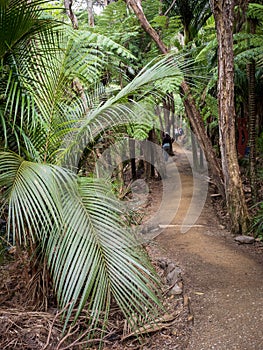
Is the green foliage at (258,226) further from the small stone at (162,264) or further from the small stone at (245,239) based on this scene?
the small stone at (162,264)

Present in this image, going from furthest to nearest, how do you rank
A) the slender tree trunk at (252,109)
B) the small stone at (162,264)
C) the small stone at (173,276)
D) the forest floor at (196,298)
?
the slender tree trunk at (252,109), the small stone at (162,264), the small stone at (173,276), the forest floor at (196,298)

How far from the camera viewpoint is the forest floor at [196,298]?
235 centimetres

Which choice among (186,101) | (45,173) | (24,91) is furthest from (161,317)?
(186,101)

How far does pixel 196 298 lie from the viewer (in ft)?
9.96

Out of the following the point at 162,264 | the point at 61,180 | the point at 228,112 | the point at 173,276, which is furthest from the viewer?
the point at 228,112

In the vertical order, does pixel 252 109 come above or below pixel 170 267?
above

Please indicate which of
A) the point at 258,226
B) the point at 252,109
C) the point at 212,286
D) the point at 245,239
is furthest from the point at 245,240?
the point at 252,109

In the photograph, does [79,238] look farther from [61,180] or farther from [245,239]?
[245,239]

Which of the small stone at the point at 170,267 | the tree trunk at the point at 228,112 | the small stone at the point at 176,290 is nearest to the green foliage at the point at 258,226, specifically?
the tree trunk at the point at 228,112

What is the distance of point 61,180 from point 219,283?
6.52ft

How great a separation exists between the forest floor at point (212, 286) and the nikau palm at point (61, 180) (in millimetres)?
428

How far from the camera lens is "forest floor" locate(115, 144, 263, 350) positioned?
2465 millimetres

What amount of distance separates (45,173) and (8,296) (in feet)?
4.57

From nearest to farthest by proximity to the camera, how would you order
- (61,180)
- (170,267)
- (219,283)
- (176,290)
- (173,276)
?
(61,180) → (176,290) → (219,283) → (173,276) → (170,267)
